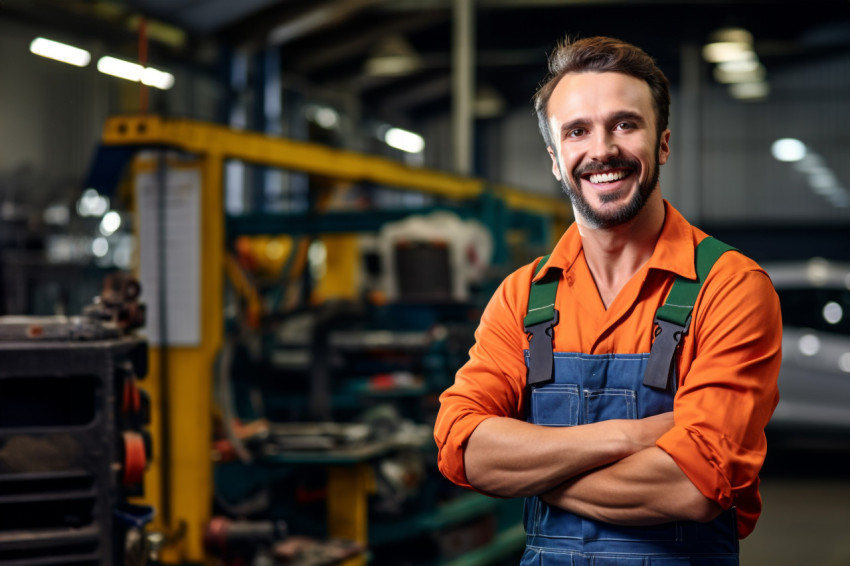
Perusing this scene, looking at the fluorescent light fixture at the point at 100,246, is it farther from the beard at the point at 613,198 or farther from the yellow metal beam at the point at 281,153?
the beard at the point at 613,198

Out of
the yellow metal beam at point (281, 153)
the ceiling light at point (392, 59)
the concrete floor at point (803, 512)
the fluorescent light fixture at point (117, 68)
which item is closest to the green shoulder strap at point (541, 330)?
the yellow metal beam at point (281, 153)

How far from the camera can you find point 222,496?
14.1ft

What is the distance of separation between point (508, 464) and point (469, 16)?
37.8 feet

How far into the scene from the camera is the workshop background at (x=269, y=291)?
2.39 meters

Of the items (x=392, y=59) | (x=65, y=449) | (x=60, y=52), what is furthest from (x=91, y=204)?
(x=65, y=449)

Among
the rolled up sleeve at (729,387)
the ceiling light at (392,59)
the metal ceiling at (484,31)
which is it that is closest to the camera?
the rolled up sleeve at (729,387)

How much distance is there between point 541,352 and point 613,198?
313 millimetres

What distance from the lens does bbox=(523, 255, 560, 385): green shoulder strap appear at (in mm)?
1749

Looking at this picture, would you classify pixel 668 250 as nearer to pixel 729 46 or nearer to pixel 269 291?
pixel 269 291

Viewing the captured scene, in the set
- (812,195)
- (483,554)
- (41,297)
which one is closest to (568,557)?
(483,554)

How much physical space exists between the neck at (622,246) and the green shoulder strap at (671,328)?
0.11m

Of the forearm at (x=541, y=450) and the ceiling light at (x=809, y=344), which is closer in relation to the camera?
the forearm at (x=541, y=450)

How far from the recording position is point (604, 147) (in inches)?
66.6

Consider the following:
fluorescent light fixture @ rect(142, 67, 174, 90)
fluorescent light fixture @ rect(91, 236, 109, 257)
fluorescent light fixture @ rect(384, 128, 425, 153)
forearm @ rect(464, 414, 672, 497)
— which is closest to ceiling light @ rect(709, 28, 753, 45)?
fluorescent light fixture @ rect(384, 128, 425, 153)
